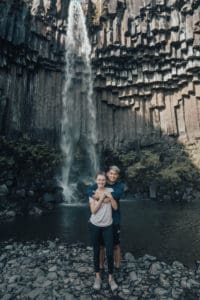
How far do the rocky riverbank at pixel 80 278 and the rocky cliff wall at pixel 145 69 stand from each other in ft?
66.4

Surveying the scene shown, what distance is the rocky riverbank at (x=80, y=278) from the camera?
4.55 metres

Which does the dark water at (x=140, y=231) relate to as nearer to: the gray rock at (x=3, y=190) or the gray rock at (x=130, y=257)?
the gray rock at (x=130, y=257)

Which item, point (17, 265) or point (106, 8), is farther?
point (106, 8)

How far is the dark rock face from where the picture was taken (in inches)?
906

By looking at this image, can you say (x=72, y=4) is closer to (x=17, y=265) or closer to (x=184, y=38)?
(x=184, y=38)

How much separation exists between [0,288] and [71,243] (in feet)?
11.7

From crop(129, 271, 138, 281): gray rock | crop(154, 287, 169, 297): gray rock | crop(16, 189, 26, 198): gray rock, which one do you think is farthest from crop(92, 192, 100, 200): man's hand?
crop(16, 189, 26, 198): gray rock

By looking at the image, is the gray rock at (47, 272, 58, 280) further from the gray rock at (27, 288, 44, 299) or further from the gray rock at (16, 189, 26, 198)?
the gray rock at (16, 189, 26, 198)

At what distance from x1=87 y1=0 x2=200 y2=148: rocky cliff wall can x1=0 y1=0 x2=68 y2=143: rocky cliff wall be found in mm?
4417

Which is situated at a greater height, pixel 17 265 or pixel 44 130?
pixel 44 130

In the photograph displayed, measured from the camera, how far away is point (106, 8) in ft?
86.2

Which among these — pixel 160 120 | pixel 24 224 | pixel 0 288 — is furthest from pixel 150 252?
pixel 160 120

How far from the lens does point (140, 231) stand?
9.95m

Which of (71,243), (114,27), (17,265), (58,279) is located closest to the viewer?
(58,279)
